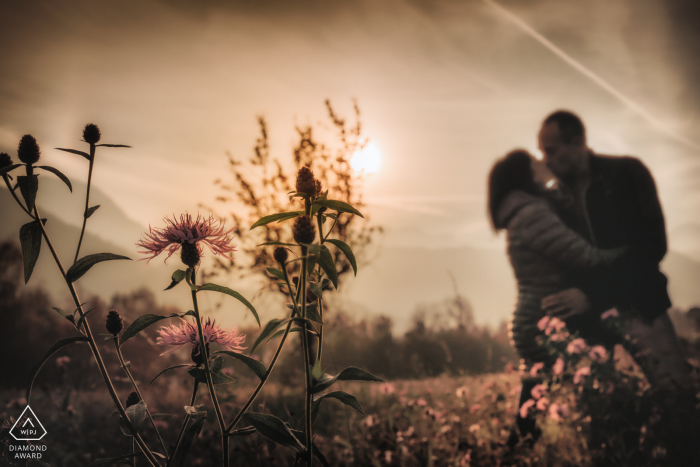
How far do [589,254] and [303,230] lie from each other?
93.8 inches

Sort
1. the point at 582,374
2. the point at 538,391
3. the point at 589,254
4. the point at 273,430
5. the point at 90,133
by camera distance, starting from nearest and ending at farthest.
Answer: the point at 273,430, the point at 90,133, the point at 582,374, the point at 538,391, the point at 589,254

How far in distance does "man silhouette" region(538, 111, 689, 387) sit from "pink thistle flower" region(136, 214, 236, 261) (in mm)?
2324

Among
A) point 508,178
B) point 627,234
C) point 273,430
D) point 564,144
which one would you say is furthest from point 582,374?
point 273,430

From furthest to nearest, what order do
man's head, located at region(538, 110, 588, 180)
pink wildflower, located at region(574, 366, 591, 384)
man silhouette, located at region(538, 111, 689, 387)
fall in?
man's head, located at region(538, 110, 588, 180) → man silhouette, located at region(538, 111, 689, 387) → pink wildflower, located at region(574, 366, 591, 384)

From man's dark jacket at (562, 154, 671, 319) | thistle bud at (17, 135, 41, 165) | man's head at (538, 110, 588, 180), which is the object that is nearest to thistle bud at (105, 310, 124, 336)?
thistle bud at (17, 135, 41, 165)

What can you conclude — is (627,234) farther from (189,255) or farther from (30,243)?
(30,243)

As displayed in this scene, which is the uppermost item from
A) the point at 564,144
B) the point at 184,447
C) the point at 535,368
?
the point at 564,144

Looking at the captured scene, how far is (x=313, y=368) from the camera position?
0.56 metres

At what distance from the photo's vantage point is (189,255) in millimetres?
604

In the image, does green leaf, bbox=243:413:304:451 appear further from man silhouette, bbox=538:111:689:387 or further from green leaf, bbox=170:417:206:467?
man silhouette, bbox=538:111:689:387

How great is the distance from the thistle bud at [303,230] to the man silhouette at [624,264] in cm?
227

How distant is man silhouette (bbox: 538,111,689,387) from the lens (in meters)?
2.33

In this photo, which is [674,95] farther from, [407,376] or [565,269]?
[407,376]

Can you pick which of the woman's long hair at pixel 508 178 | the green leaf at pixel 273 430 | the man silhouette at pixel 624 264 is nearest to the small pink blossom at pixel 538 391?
the man silhouette at pixel 624 264
